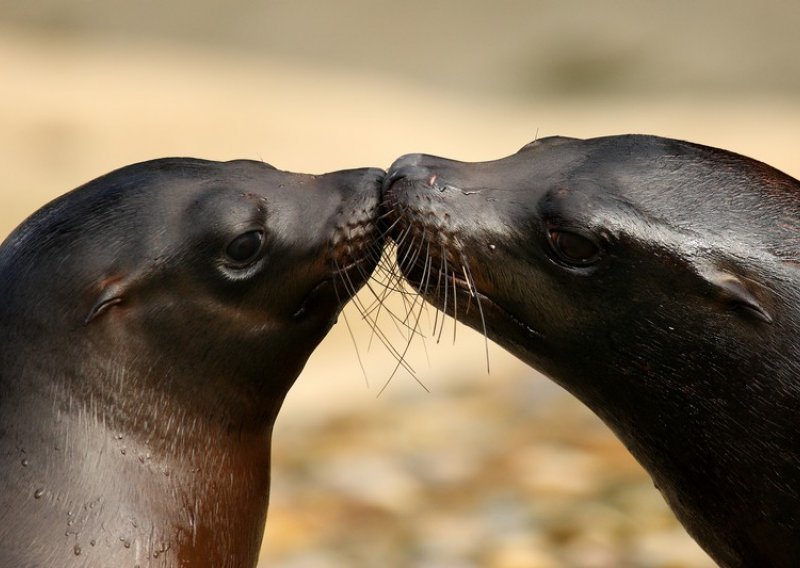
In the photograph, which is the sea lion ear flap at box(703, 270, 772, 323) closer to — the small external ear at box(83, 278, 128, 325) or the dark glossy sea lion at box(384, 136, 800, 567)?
the dark glossy sea lion at box(384, 136, 800, 567)

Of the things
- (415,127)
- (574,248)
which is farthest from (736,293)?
(415,127)

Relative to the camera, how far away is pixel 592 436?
8.62 meters

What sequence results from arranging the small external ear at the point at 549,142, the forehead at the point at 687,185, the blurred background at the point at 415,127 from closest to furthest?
the forehead at the point at 687,185 < the small external ear at the point at 549,142 < the blurred background at the point at 415,127

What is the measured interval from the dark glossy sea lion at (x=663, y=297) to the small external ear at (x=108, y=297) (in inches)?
39.2

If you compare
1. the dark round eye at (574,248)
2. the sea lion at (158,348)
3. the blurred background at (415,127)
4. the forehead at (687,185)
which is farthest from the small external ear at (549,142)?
the blurred background at (415,127)

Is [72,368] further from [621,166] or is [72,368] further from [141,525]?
[621,166]

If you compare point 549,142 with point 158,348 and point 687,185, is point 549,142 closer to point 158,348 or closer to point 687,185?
point 687,185

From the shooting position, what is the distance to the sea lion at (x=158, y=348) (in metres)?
4.41

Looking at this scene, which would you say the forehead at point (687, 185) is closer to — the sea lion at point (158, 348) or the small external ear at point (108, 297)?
the sea lion at point (158, 348)

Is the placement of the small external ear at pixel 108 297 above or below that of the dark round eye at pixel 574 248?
below

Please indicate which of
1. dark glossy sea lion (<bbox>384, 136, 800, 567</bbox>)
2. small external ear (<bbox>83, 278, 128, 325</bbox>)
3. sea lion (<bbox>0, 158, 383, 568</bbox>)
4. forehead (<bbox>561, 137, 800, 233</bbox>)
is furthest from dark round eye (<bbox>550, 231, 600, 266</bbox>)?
small external ear (<bbox>83, 278, 128, 325</bbox>)

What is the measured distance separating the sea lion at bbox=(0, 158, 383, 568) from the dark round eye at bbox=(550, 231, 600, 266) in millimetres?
736

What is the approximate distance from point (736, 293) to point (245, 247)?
5.30 ft

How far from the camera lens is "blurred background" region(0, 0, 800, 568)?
7.77 metres
